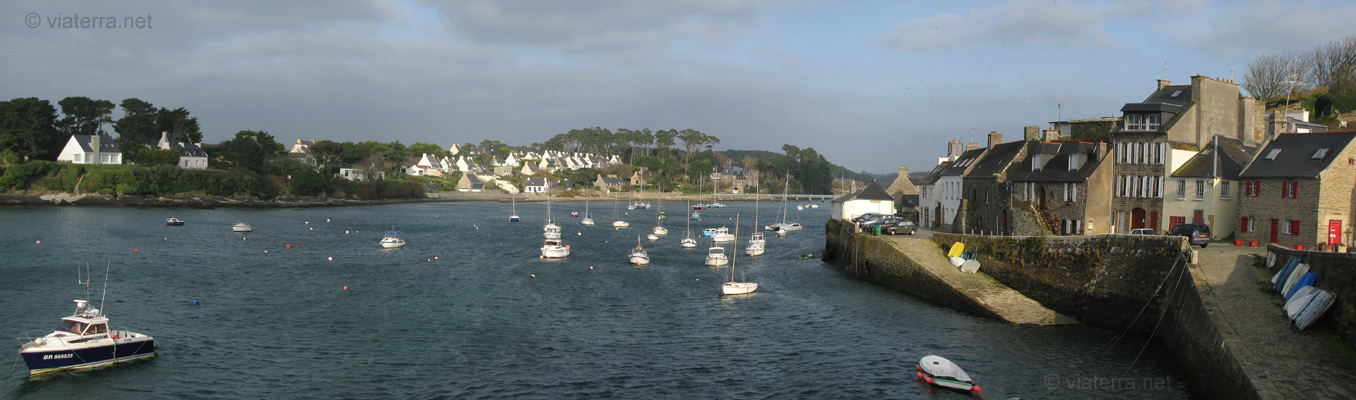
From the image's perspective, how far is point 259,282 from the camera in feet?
137

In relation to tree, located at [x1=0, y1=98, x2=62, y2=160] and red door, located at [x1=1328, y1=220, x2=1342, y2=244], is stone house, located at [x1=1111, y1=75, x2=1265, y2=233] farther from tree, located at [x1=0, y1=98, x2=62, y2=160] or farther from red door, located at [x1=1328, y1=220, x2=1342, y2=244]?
tree, located at [x1=0, y1=98, x2=62, y2=160]

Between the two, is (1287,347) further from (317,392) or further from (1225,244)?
(317,392)

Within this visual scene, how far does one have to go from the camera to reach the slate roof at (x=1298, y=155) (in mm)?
28438

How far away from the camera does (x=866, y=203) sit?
61469 millimetres

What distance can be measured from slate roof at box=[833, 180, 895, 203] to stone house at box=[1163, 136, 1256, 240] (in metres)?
27.9

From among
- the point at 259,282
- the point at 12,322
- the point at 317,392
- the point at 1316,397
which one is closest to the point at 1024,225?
the point at 1316,397

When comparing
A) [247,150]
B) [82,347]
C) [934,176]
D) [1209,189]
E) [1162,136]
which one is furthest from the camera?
[247,150]

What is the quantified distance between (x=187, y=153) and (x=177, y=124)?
9968mm

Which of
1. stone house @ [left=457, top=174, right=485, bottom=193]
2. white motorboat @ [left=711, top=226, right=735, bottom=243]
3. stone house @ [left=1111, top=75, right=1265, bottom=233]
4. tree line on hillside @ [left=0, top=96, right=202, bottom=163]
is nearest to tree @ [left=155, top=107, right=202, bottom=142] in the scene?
tree line on hillside @ [left=0, top=96, right=202, bottom=163]

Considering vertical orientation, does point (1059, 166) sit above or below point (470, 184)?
above

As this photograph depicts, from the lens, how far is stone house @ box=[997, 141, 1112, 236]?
1443 inches

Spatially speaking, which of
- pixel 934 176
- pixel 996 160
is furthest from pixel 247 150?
pixel 996 160

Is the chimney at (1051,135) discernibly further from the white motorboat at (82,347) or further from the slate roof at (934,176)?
the white motorboat at (82,347)

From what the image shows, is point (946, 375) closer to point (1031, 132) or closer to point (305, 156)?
point (1031, 132)
